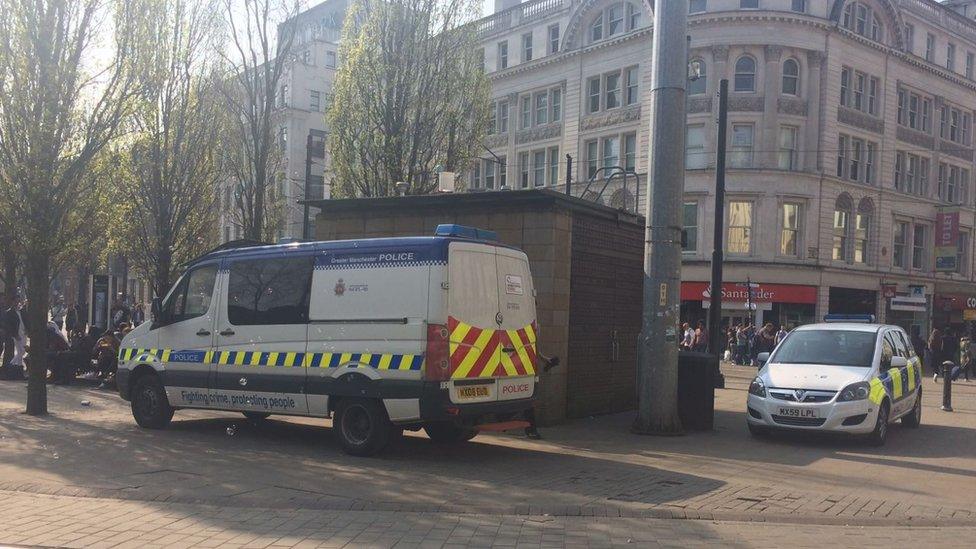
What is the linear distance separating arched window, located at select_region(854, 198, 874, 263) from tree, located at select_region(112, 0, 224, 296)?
28.8 meters

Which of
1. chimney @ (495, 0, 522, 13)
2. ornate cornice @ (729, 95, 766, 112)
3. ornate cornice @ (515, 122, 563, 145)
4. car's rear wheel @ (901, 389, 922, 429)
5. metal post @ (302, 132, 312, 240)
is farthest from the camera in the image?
chimney @ (495, 0, 522, 13)

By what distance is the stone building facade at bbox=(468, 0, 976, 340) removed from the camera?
37406mm

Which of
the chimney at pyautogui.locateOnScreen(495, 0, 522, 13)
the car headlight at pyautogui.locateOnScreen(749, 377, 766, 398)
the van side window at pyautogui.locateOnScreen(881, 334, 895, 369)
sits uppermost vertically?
the chimney at pyautogui.locateOnScreen(495, 0, 522, 13)

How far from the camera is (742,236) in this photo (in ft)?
124

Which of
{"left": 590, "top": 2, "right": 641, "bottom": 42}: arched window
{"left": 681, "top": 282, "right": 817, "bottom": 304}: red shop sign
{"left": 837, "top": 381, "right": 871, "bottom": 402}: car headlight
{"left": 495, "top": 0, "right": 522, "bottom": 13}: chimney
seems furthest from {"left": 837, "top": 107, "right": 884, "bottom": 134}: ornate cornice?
{"left": 837, "top": 381, "right": 871, "bottom": 402}: car headlight

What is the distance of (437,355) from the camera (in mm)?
9094

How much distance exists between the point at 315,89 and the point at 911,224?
34.5m

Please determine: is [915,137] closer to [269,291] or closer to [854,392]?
[854,392]

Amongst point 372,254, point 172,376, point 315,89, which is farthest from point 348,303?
point 315,89

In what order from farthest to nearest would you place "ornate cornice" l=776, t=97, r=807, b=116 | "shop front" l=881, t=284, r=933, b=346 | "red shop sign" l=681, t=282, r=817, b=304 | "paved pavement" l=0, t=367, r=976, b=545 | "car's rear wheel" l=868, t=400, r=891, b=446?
"shop front" l=881, t=284, r=933, b=346 < "ornate cornice" l=776, t=97, r=807, b=116 < "red shop sign" l=681, t=282, r=817, b=304 < "car's rear wheel" l=868, t=400, r=891, b=446 < "paved pavement" l=0, t=367, r=976, b=545

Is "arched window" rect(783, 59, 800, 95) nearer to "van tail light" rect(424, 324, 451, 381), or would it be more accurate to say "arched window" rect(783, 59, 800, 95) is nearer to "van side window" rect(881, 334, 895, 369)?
"van side window" rect(881, 334, 895, 369)

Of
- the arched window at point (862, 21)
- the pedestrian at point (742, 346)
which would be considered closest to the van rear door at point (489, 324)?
the pedestrian at point (742, 346)

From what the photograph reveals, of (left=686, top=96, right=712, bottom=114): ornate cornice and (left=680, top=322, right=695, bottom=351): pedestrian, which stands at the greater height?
(left=686, top=96, right=712, bottom=114): ornate cornice

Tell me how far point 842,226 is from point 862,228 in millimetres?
1668
